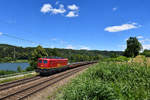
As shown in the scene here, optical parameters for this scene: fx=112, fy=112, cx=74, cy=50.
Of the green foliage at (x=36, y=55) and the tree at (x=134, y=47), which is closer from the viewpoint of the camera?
the green foliage at (x=36, y=55)

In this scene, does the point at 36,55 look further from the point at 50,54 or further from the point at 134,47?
the point at 134,47

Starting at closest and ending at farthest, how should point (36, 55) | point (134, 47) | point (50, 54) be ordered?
point (36, 55)
point (50, 54)
point (134, 47)

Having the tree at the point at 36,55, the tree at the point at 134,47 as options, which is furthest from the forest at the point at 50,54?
the tree at the point at 36,55

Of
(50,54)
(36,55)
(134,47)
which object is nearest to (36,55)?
(36,55)

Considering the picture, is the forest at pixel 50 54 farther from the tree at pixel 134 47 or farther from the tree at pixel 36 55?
the tree at pixel 36 55

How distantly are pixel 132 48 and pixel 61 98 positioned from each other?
6001 cm

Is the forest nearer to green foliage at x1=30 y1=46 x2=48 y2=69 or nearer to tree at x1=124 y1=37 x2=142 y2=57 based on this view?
tree at x1=124 y1=37 x2=142 y2=57

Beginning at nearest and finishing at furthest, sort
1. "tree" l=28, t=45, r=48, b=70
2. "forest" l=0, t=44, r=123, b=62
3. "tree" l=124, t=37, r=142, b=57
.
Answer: "tree" l=28, t=45, r=48, b=70, "forest" l=0, t=44, r=123, b=62, "tree" l=124, t=37, r=142, b=57

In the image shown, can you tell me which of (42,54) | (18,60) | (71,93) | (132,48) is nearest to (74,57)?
(132,48)

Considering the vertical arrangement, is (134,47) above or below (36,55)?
above

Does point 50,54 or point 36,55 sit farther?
point 50,54

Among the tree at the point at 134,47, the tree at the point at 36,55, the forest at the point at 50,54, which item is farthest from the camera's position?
the tree at the point at 134,47

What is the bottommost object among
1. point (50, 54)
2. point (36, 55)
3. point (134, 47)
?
point (36, 55)

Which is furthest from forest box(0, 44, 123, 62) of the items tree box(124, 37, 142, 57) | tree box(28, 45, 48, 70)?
tree box(28, 45, 48, 70)
